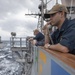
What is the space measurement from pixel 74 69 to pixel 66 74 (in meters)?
0.26

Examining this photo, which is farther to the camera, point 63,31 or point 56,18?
point 56,18

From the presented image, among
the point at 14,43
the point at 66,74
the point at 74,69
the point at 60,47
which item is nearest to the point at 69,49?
the point at 60,47

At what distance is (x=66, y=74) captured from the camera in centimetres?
216

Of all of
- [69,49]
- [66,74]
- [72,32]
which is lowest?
[66,74]

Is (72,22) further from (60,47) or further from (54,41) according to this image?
(54,41)

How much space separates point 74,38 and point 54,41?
1160 mm

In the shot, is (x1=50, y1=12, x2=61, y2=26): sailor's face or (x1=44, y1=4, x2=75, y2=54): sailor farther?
(x1=50, y1=12, x2=61, y2=26): sailor's face

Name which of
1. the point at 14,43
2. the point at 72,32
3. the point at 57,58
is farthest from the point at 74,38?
the point at 14,43

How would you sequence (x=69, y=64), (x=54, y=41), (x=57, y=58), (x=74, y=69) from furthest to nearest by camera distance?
(x=54, y=41), (x=57, y=58), (x=69, y=64), (x=74, y=69)

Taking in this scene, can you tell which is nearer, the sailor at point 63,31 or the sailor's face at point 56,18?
the sailor at point 63,31

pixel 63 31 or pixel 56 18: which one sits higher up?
pixel 56 18

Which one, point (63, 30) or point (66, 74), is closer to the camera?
point (66, 74)

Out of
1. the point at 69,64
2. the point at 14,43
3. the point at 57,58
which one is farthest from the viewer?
the point at 14,43

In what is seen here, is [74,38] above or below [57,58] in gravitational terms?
above
